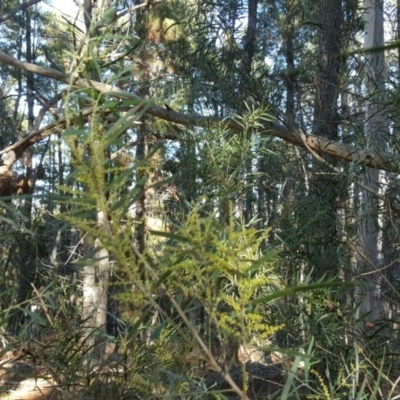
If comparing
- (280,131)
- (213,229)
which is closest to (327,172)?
(280,131)

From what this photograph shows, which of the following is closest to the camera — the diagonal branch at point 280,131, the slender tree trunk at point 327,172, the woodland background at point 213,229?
the woodland background at point 213,229

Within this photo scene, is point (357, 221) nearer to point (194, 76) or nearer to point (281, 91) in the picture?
point (281, 91)

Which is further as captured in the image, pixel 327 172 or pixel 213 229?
pixel 327 172

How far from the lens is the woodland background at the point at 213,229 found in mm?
721

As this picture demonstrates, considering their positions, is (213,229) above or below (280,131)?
below

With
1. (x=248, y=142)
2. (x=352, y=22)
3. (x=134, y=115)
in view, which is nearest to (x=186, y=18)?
(x=352, y=22)

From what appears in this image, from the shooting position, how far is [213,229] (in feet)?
2.65

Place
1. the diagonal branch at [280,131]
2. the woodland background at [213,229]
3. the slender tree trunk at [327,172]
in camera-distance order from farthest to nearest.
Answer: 1. the diagonal branch at [280,131]
2. the slender tree trunk at [327,172]
3. the woodland background at [213,229]

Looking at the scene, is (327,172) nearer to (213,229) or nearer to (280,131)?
(280,131)

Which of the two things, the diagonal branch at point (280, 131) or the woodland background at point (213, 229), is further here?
the diagonal branch at point (280, 131)

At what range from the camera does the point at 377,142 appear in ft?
9.34

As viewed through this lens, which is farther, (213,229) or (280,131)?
(280,131)

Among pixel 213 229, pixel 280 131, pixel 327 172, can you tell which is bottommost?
pixel 213 229

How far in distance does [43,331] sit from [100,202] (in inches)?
40.8
